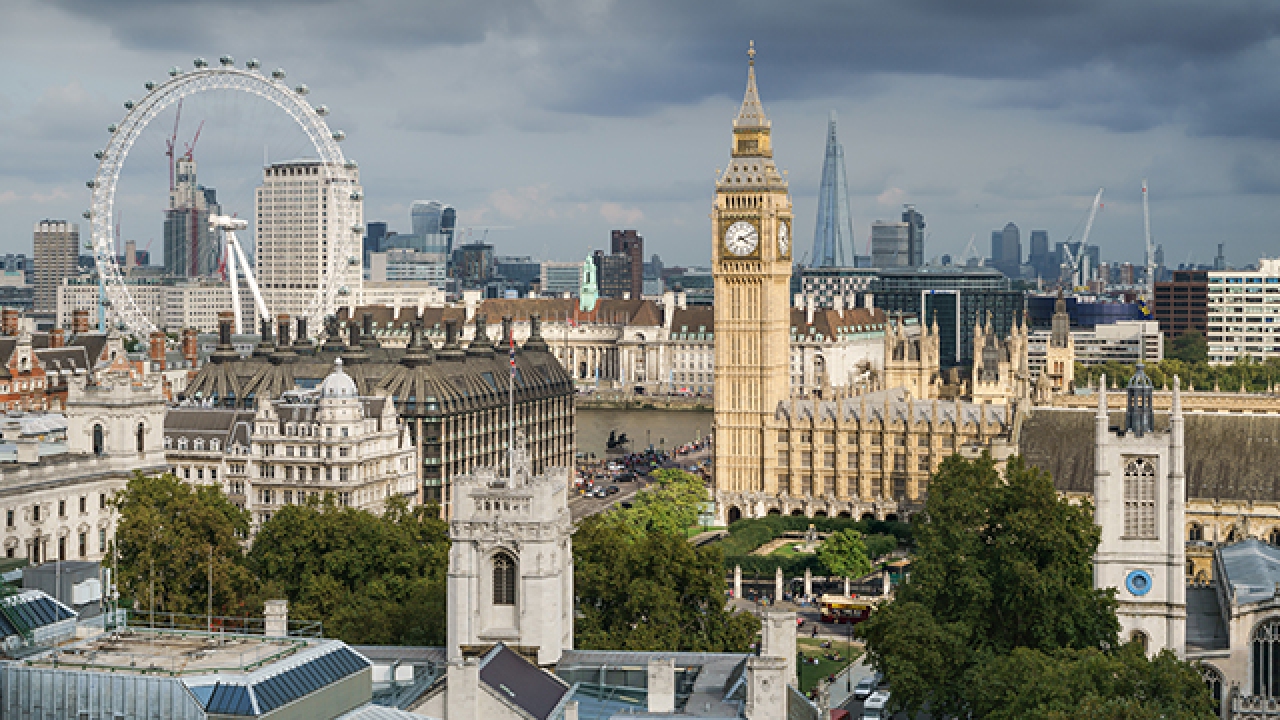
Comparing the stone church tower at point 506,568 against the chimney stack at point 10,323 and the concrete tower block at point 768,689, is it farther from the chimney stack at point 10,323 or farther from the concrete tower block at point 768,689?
the chimney stack at point 10,323

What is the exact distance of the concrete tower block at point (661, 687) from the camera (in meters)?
45.6

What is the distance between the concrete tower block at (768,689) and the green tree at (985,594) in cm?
1183

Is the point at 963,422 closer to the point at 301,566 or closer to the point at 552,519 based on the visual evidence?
the point at 301,566

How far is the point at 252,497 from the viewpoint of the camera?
10319 centimetres

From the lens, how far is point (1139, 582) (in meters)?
61.0

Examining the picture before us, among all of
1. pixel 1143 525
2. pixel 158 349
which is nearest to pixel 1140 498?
pixel 1143 525

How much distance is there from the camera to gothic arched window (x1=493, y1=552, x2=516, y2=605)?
49062 mm

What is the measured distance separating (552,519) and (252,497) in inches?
2313

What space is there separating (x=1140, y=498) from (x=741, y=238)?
70.7m

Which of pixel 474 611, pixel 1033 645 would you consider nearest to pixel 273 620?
pixel 474 611

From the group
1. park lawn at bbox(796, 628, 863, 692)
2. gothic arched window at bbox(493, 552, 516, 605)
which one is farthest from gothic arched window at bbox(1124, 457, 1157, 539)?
gothic arched window at bbox(493, 552, 516, 605)

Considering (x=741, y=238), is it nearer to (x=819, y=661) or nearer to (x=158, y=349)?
(x=819, y=661)

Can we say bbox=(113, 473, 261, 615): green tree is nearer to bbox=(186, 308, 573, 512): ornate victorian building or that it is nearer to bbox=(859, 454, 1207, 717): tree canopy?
bbox=(859, 454, 1207, 717): tree canopy

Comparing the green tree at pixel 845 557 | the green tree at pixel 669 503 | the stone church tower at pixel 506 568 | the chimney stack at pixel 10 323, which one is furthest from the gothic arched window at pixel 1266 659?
the chimney stack at pixel 10 323
